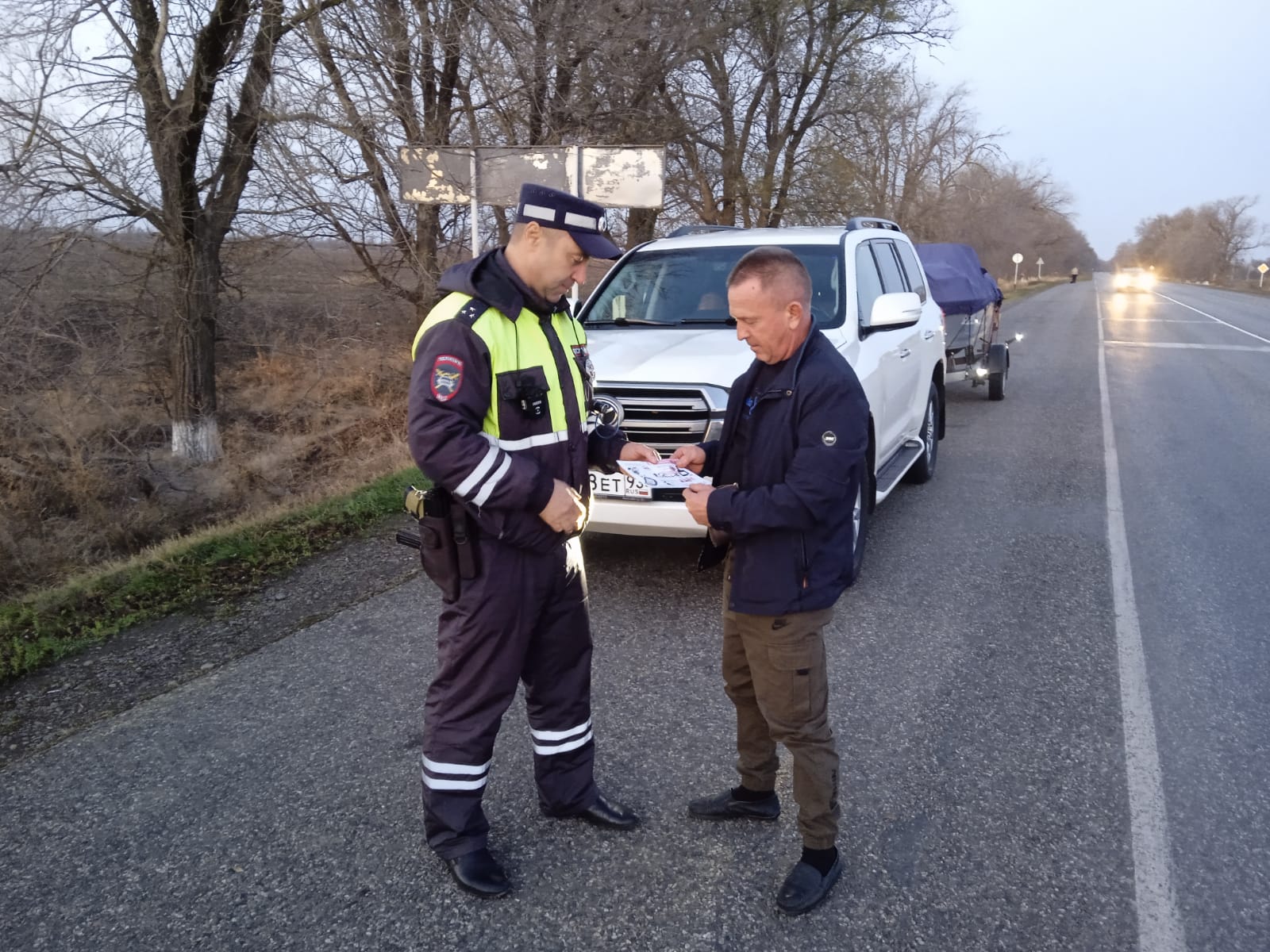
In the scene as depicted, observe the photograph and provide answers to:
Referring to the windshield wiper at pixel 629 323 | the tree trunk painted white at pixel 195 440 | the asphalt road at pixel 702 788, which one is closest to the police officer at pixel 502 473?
the asphalt road at pixel 702 788

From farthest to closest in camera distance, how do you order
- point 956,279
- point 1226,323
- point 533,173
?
point 1226,323
point 956,279
point 533,173

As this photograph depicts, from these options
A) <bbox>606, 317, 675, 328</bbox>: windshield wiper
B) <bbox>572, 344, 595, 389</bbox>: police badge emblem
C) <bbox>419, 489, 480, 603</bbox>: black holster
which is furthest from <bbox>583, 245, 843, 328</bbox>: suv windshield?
<bbox>419, 489, 480, 603</bbox>: black holster

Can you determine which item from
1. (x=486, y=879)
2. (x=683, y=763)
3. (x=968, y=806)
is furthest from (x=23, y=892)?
(x=968, y=806)

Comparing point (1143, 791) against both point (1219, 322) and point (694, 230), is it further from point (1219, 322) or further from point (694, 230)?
point (1219, 322)

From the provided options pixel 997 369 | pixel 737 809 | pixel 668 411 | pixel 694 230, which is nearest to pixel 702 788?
pixel 737 809

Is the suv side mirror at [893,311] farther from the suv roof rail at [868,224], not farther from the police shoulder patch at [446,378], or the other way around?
the police shoulder patch at [446,378]

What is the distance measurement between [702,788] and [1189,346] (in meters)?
20.9

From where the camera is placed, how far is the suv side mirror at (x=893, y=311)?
216 inches

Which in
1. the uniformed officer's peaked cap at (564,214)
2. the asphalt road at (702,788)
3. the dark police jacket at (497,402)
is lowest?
the asphalt road at (702,788)

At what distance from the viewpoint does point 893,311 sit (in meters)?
5.51

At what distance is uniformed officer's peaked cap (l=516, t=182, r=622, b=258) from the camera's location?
2.67 m

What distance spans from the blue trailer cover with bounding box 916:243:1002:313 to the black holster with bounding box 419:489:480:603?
9.74 m

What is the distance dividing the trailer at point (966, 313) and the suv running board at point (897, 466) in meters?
4.86

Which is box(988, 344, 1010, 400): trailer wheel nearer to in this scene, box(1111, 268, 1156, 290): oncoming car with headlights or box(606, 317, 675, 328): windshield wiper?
box(606, 317, 675, 328): windshield wiper
